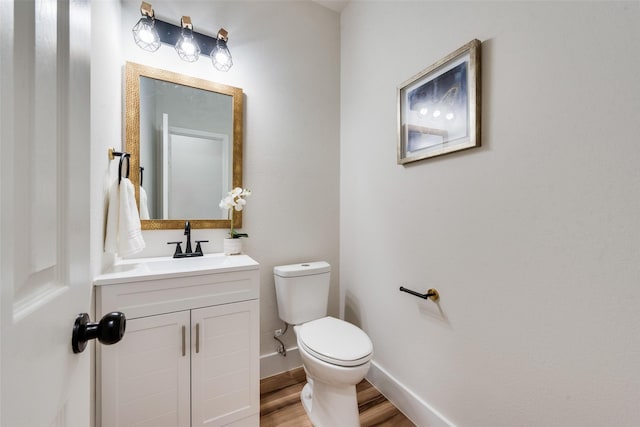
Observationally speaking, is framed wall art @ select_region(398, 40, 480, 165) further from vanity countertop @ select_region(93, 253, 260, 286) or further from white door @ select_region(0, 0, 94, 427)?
white door @ select_region(0, 0, 94, 427)

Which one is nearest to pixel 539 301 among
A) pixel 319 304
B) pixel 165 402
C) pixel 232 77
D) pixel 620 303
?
pixel 620 303

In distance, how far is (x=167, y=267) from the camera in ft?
4.15

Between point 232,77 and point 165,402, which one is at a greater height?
point 232,77

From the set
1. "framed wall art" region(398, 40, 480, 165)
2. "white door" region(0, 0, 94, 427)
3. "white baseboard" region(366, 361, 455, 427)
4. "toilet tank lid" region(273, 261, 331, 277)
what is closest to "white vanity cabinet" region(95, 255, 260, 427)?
"toilet tank lid" region(273, 261, 331, 277)

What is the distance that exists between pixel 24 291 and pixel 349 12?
2.41 meters

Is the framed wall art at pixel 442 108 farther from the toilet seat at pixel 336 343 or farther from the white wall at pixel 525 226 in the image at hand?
the toilet seat at pixel 336 343

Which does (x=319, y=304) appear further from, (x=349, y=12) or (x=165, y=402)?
(x=349, y=12)

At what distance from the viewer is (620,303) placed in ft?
2.48

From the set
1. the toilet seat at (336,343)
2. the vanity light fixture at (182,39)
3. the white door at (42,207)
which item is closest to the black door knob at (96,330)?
the white door at (42,207)

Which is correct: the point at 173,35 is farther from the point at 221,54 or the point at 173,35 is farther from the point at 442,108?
the point at 442,108

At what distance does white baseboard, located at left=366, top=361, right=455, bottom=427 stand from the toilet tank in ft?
1.73

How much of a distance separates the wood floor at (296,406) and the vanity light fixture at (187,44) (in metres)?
2.14

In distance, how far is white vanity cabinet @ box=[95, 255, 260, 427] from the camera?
106 centimetres

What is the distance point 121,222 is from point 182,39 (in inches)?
44.4
